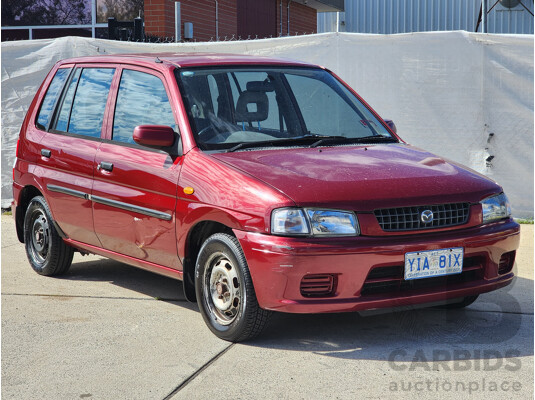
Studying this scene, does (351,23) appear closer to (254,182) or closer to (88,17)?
(88,17)

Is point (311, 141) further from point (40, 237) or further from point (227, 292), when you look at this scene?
point (40, 237)

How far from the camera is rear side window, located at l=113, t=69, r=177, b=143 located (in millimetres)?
5988

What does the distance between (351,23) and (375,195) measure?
28.5 m

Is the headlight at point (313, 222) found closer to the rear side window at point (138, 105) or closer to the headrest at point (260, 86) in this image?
the rear side window at point (138, 105)

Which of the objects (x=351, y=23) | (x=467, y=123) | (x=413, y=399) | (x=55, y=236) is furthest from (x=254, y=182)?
(x=351, y=23)

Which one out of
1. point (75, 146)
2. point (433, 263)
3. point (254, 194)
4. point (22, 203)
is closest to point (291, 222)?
point (254, 194)

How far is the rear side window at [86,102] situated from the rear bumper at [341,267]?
2.06 meters

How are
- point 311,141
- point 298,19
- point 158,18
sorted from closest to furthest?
point 311,141 < point 158,18 < point 298,19

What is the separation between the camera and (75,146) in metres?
6.66

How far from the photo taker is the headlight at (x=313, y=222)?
487 centimetres

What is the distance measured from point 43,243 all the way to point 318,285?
319 cm

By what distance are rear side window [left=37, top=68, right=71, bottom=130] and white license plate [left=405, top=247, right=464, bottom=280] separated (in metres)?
3.51

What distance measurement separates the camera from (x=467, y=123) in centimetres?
995

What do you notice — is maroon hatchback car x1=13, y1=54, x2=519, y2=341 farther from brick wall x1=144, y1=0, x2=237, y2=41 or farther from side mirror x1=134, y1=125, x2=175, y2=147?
brick wall x1=144, y1=0, x2=237, y2=41
